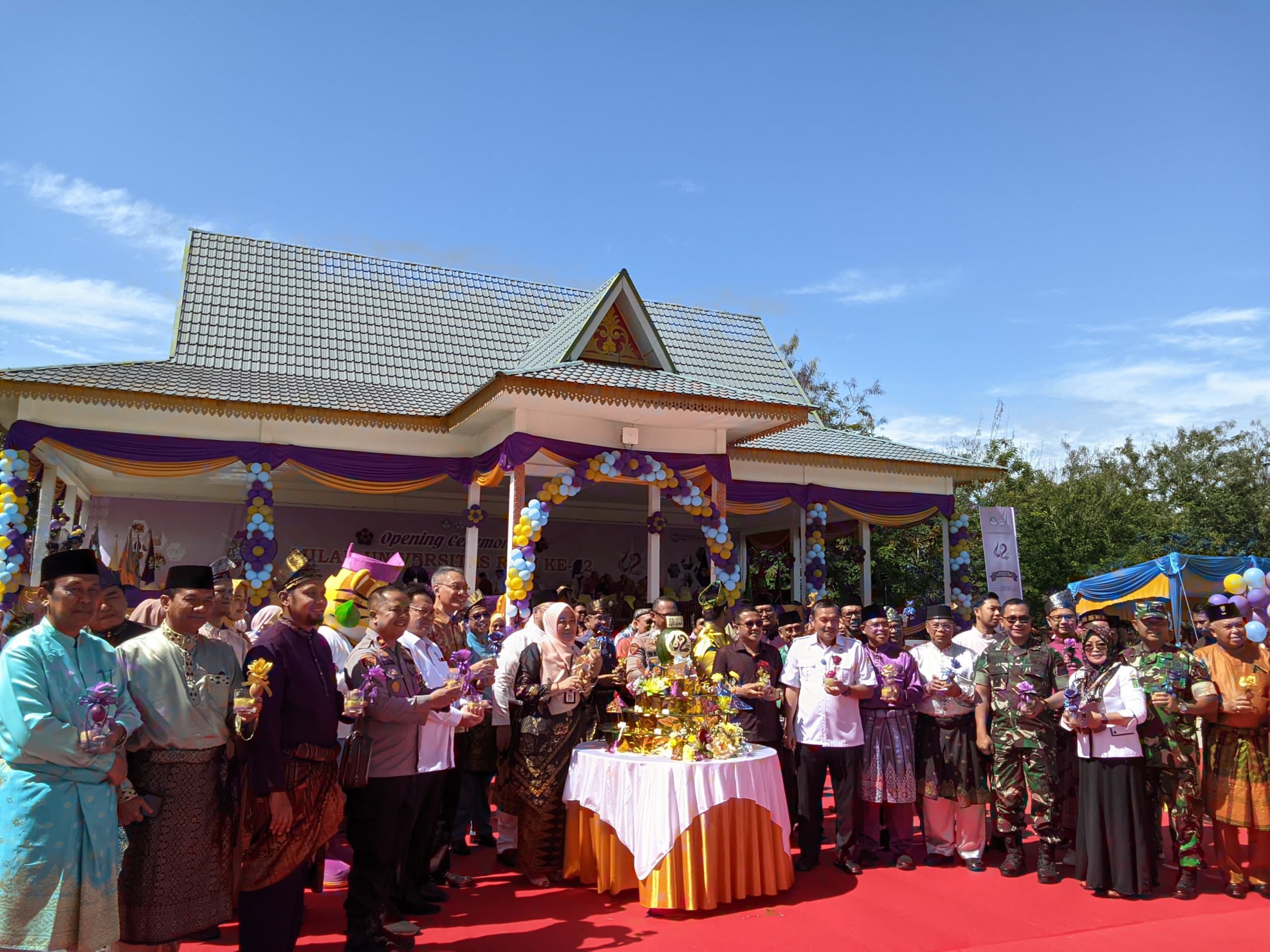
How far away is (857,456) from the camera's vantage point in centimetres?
1446

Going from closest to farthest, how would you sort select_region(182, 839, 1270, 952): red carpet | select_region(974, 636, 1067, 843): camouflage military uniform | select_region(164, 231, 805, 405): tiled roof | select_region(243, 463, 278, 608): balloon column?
1. select_region(182, 839, 1270, 952): red carpet
2. select_region(974, 636, 1067, 843): camouflage military uniform
3. select_region(243, 463, 278, 608): balloon column
4. select_region(164, 231, 805, 405): tiled roof

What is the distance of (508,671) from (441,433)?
716cm

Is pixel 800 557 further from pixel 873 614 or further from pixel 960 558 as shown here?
pixel 873 614

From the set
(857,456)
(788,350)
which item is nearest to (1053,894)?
(857,456)

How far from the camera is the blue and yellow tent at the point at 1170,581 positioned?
15211mm

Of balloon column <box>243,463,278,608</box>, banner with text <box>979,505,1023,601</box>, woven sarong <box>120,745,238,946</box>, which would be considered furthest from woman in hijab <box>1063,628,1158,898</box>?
banner with text <box>979,505,1023,601</box>

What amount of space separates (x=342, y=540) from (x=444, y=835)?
11.5 meters

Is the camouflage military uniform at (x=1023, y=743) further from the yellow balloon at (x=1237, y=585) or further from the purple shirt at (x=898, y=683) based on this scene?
the yellow balloon at (x=1237, y=585)

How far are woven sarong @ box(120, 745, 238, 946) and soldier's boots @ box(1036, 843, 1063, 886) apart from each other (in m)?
4.87

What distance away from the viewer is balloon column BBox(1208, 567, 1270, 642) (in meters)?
5.77

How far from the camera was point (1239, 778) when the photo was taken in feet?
18.5

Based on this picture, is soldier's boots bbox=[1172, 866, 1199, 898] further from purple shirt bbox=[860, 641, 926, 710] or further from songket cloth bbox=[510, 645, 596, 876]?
songket cloth bbox=[510, 645, 596, 876]

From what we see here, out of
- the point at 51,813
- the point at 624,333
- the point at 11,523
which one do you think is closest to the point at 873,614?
the point at 51,813

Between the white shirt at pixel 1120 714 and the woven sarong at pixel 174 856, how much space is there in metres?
4.84
